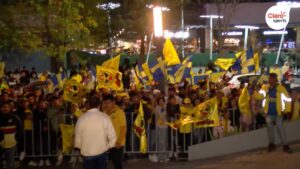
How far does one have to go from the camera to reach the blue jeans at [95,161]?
816cm

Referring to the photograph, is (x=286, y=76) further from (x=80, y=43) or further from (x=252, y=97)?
(x=252, y=97)

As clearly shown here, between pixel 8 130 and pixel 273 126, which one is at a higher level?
pixel 8 130

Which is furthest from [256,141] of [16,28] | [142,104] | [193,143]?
[16,28]

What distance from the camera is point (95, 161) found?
8.20m

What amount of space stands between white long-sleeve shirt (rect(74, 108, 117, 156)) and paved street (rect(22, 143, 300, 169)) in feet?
12.7

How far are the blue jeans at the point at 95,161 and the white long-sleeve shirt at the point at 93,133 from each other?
0.22ft

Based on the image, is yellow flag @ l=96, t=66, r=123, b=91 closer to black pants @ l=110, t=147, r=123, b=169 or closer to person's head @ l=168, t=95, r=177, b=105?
person's head @ l=168, t=95, r=177, b=105

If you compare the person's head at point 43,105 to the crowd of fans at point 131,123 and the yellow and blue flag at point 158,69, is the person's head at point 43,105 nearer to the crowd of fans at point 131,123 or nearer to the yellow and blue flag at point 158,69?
the crowd of fans at point 131,123

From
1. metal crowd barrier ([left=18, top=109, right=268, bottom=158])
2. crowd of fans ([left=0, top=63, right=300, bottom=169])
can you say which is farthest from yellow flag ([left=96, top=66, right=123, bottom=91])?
metal crowd barrier ([left=18, top=109, right=268, bottom=158])

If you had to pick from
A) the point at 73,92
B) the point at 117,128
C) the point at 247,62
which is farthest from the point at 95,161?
the point at 247,62

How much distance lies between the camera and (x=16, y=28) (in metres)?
19.0

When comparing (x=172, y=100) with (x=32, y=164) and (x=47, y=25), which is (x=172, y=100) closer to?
(x=32, y=164)

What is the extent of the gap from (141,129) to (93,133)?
4.33 meters

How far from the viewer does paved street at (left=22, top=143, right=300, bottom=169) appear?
1120cm
